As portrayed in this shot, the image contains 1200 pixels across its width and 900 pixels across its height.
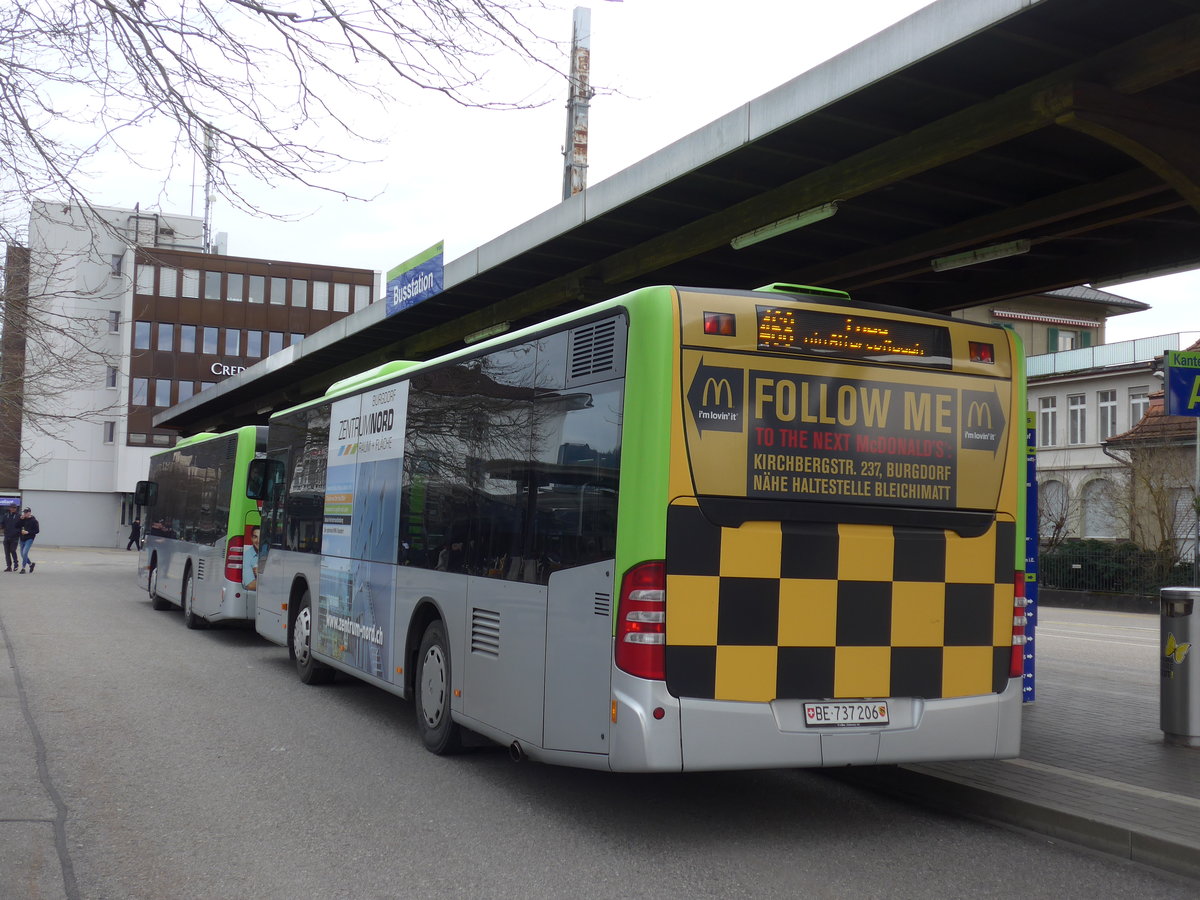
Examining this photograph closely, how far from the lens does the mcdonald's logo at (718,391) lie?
6.23 metres

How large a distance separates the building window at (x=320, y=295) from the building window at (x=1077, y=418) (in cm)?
4394

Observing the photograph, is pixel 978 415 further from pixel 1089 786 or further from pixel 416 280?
pixel 416 280

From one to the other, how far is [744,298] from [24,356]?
1874cm

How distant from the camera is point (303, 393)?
27266 mm

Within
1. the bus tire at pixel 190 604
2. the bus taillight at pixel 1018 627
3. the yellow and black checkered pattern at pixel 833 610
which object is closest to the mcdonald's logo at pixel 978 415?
the yellow and black checkered pattern at pixel 833 610

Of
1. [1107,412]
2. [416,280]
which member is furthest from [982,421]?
[1107,412]

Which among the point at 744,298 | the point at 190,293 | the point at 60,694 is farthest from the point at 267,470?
the point at 190,293

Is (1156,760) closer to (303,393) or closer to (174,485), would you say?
(174,485)

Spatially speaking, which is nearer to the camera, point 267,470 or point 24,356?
point 267,470

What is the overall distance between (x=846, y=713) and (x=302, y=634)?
7.53m

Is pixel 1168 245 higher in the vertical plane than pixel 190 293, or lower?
lower

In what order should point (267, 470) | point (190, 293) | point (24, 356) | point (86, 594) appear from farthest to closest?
point (190, 293)
point (86, 594)
point (24, 356)
point (267, 470)

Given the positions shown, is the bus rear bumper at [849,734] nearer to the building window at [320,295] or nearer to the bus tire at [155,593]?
the bus tire at [155,593]

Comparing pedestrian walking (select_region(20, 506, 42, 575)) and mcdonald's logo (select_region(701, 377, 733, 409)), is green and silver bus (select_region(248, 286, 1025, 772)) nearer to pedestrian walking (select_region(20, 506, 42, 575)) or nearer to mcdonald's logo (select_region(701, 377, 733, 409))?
mcdonald's logo (select_region(701, 377, 733, 409))
